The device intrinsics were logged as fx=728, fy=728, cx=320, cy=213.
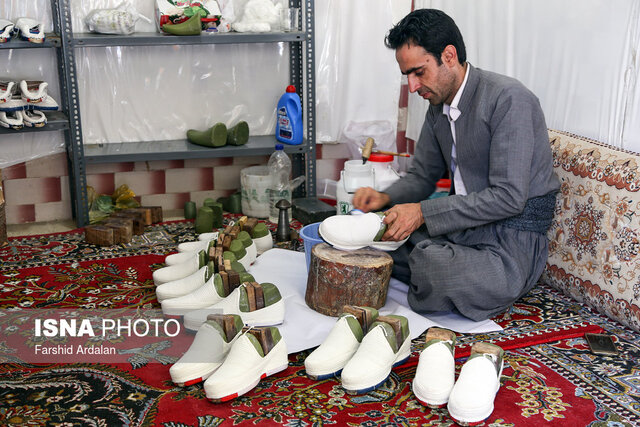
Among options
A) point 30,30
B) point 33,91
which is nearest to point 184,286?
point 33,91

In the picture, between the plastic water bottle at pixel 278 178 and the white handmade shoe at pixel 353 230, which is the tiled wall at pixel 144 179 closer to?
the plastic water bottle at pixel 278 178

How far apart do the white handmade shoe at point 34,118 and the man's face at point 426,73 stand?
1.77 m

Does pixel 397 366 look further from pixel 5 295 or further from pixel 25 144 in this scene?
pixel 25 144

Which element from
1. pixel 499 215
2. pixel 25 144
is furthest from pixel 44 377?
pixel 25 144

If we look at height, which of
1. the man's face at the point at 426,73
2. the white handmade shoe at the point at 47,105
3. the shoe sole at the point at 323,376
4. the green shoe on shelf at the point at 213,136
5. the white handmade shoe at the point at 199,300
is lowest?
the shoe sole at the point at 323,376

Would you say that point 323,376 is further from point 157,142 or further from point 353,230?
point 157,142

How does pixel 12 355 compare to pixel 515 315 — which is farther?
pixel 515 315

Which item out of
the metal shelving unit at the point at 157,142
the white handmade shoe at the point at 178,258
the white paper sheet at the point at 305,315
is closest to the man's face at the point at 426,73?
the white paper sheet at the point at 305,315

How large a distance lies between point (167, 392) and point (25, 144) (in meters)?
2.09

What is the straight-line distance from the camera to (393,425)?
1.93 meters

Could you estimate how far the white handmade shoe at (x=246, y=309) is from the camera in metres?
2.41

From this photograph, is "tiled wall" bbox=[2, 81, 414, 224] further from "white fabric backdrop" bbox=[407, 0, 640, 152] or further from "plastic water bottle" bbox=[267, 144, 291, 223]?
"white fabric backdrop" bbox=[407, 0, 640, 152]

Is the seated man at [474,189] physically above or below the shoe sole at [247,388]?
above

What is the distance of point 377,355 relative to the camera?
208 cm
